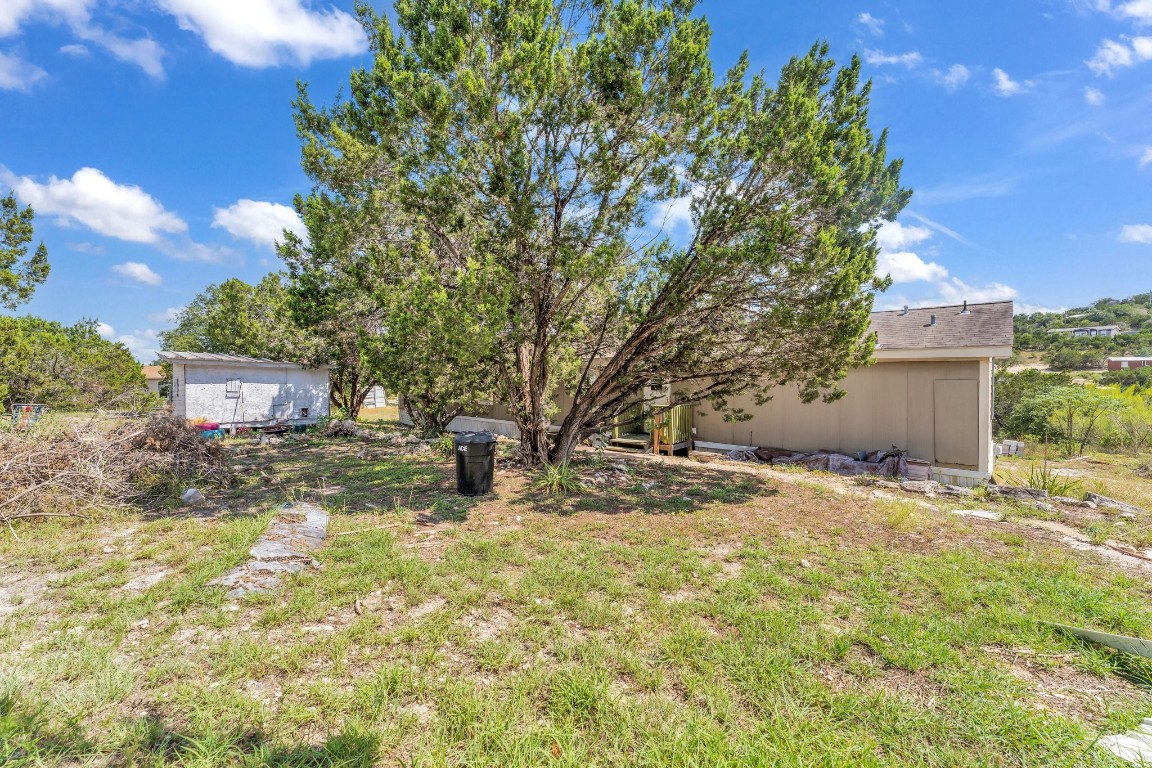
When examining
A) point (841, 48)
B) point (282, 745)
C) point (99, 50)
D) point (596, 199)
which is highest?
point (99, 50)

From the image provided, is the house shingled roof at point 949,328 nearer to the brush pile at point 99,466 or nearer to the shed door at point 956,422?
the shed door at point 956,422

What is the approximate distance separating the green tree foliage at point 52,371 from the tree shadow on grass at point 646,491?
527 inches

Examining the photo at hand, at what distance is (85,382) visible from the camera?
52.3 ft

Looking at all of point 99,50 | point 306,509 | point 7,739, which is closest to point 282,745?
point 7,739

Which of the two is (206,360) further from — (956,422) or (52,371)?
(956,422)

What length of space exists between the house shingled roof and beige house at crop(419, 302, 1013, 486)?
0.7 inches

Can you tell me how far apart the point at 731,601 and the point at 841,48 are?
7477 millimetres

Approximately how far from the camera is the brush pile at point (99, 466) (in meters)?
5.16

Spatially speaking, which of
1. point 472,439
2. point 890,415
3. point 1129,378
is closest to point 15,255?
point 472,439

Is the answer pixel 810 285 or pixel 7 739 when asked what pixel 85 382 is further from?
pixel 810 285

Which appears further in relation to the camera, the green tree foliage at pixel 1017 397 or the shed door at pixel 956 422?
the green tree foliage at pixel 1017 397

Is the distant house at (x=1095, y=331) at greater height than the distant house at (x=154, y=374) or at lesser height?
greater

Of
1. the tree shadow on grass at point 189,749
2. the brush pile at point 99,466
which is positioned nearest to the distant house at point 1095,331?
the tree shadow on grass at point 189,749

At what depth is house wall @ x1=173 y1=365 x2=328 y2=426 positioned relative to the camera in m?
13.2
